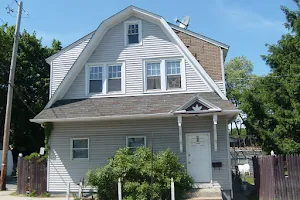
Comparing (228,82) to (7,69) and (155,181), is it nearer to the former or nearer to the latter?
(7,69)

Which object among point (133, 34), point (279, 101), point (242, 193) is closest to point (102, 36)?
point (133, 34)

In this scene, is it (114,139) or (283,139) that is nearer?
(114,139)

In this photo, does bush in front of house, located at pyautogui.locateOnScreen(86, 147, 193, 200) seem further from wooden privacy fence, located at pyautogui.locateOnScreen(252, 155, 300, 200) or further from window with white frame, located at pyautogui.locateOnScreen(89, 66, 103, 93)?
window with white frame, located at pyautogui.locateOnScreen(89, 66, 103, 93)

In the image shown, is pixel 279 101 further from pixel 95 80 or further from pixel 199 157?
pixel 95 80

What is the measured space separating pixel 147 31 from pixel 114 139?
211 inches

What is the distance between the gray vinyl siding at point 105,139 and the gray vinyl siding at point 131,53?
1727mm

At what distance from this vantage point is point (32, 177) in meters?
15.0

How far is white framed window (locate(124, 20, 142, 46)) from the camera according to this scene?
16.0 metres

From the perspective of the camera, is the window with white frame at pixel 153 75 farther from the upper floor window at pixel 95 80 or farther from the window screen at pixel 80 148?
the window screen at pixel 80 148

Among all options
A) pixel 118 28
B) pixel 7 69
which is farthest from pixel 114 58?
pixel 7 69

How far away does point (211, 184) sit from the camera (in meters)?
13.2

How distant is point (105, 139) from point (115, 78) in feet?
9.79

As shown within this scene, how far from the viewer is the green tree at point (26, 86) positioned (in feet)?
103

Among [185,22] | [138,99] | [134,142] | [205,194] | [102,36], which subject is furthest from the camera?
[185,22]
